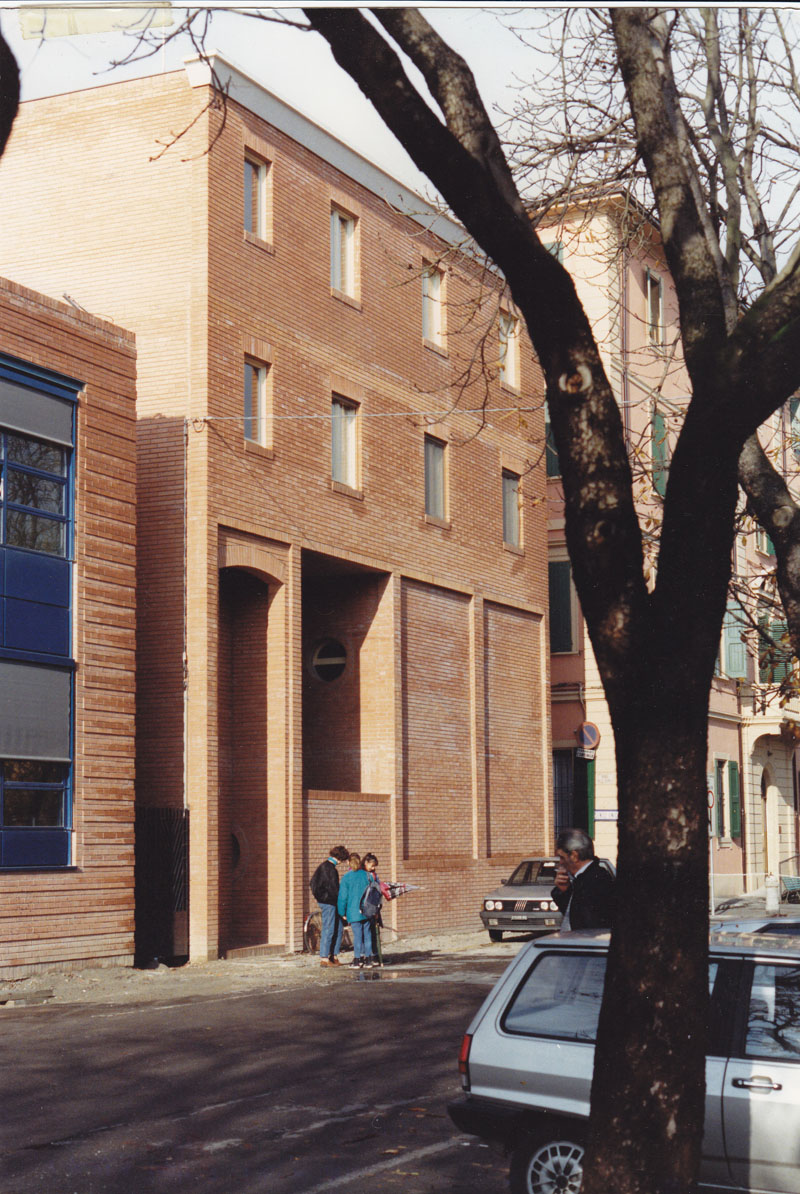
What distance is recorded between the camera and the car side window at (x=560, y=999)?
7.17 metres

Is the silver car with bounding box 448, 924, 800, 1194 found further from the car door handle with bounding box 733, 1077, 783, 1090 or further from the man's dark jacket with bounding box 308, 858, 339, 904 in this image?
the man's dark jacket with bounding box 308, 858, 339, 904

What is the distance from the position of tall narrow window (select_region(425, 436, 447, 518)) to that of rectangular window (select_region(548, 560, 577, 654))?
6087mm

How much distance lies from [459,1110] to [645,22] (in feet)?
16.8

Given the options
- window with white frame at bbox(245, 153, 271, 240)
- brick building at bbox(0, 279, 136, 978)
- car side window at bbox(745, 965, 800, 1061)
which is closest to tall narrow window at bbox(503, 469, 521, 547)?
window with white frame at bbox(245, 153, 271, 240)

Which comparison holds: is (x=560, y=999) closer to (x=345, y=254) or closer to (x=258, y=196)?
(x=258, y=196)

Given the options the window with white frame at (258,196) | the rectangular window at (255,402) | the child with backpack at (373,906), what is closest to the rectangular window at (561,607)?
the rectangular window at (255,402)

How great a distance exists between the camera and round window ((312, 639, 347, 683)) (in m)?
29.1

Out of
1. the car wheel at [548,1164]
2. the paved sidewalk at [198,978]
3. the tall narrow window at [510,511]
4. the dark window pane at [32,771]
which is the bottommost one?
the paved sidewalk at [198,978]

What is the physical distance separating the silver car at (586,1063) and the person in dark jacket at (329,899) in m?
14.7

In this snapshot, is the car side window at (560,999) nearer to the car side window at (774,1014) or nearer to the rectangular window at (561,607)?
the car side window at (774,1014)

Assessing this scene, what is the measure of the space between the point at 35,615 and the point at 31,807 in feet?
8.08

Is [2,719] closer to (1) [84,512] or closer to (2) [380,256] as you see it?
(1) [84,512]

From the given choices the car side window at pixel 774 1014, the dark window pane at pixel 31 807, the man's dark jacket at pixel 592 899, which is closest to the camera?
the car side window at pixel 774 1014

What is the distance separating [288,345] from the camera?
26469 millimetres
